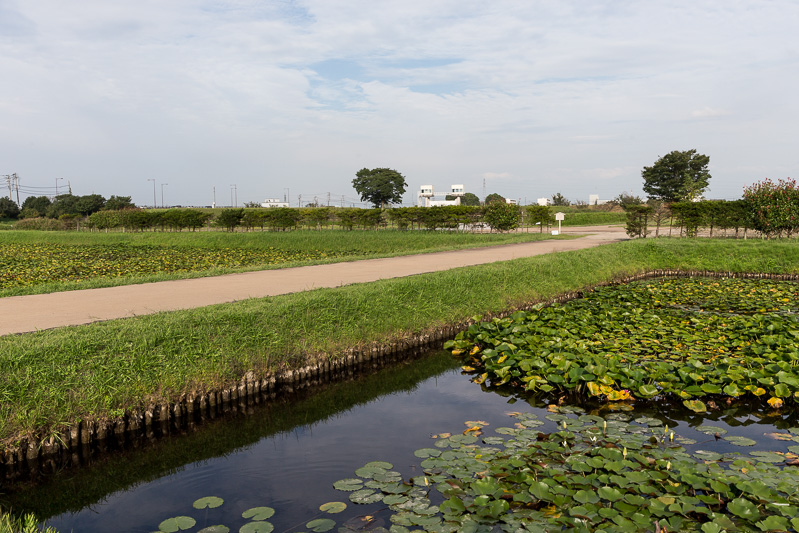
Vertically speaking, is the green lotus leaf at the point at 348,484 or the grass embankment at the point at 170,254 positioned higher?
the grass embankment at the point at 170,254

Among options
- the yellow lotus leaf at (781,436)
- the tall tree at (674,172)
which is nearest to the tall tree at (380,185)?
the tall tree at (674,172)

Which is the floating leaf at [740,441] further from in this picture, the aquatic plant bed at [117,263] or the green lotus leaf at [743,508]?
the aquatic plant bed at [117,263]

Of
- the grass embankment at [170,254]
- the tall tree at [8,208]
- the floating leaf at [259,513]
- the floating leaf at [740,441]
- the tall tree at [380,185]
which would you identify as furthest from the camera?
the tall tree at [380,185]

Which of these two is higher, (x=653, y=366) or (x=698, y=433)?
(x=653, y=366)

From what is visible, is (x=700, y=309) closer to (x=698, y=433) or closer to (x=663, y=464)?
(x=698, y=433)

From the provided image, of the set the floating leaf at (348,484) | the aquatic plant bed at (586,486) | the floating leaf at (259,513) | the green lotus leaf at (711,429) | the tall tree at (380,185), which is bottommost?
the floating leaf at (259,513)

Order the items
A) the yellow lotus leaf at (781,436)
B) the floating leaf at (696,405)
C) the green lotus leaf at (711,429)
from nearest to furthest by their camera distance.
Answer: the yellow lotus leaf at (781,436) < the green lotus leaf at (711,429) < the floating leaf at (696,405)

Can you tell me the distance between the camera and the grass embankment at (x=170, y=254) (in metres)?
13.5

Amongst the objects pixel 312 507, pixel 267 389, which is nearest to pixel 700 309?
pixel 267 389

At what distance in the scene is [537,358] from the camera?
723cm

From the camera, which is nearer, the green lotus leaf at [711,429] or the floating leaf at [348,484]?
the floating leaf at [348,484]

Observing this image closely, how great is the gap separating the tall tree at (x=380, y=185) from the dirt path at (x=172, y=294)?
2893 inches

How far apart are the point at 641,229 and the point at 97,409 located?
28.1 metres

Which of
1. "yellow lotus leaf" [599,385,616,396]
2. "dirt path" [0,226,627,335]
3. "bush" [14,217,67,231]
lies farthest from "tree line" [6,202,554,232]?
"yellow lotus leaf" [599,385,616,396]
